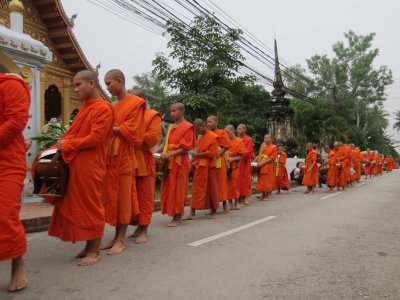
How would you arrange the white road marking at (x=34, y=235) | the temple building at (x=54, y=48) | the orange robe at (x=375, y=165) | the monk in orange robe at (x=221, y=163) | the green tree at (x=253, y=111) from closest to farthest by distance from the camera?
the white road marking at (x=34, y=235), the monk in orange robe at (x=221, y=163), the temple building at (x=54, y=48), the orange robe at (x=375, y=165), the green tree at (x=253, y=111)

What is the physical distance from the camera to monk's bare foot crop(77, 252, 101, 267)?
4.15 meters

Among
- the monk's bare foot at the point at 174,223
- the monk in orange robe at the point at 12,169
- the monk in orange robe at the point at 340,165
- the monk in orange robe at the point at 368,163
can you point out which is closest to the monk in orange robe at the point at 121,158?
the monk in orange robe at the point at 12,169

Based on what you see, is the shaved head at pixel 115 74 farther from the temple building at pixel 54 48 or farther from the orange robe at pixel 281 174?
the orange robe at pixel 281 174

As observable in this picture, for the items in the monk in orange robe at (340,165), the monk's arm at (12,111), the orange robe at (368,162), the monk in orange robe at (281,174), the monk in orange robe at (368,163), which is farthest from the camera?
the orange robe at (368,162)

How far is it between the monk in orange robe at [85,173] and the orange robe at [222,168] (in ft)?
13.0

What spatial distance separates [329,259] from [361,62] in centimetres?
4872

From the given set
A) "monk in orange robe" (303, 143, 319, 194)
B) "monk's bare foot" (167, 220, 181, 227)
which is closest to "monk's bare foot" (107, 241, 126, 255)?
"monk's bare foot" (167, 220, 181, 227)

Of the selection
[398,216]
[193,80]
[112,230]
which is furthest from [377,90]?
[112,230]

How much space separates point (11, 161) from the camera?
339 cm

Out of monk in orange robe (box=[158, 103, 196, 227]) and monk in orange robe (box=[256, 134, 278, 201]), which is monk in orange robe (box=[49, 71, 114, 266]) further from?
monk in orange robe (box=[256, 134, 278, 201])

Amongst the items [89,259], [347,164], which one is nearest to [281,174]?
[347,164]

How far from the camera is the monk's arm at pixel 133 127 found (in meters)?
4.58

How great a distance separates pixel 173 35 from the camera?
557 inches

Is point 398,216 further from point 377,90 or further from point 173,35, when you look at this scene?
point 377,90
